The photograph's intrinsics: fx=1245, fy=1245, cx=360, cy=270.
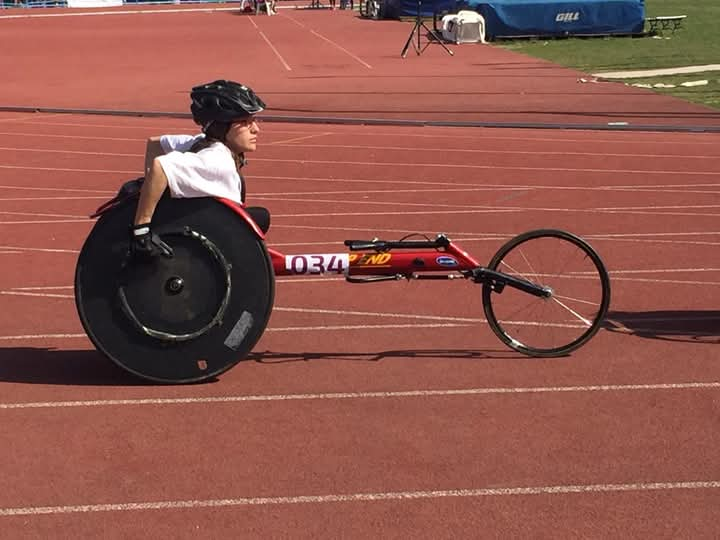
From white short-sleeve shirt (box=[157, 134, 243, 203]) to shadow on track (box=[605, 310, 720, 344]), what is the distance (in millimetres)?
2523

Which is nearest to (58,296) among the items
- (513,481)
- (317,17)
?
(513,481)

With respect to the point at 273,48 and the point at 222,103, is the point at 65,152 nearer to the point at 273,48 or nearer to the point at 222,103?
the point at 222,103

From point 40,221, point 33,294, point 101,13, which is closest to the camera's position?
point 33,294

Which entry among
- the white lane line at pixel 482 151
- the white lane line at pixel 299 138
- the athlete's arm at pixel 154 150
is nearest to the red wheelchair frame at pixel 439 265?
the athlete's arm at pixel 154 150

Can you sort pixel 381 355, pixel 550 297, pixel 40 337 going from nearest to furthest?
pixel 550 297, pixel 381 355, pixel 40 337

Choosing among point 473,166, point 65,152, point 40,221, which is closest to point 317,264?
point 40,221

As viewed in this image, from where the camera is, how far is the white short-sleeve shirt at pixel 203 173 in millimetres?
5996

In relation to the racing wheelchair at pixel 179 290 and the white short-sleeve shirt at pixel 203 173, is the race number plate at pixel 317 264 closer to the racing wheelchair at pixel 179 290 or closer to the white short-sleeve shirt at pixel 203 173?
the racing wheelchair at pixel 179 290

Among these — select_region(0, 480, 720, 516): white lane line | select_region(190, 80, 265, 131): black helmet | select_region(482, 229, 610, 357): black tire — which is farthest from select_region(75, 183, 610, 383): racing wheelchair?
select_region(0, 480, 720, 516): white lane line

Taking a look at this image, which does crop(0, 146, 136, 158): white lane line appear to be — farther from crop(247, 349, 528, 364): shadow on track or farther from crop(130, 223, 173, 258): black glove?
crop(130, 223, 173, 258): black glove

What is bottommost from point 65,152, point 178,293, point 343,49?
point 343,49

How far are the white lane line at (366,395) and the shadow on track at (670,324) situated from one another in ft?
3.02

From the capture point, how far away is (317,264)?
251 inches

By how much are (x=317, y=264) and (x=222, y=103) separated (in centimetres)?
94
